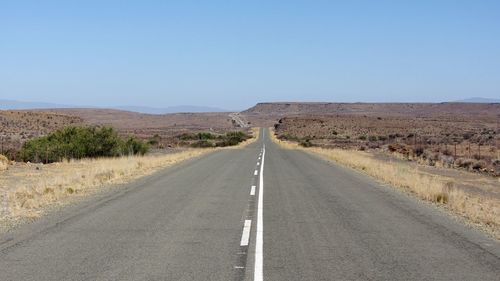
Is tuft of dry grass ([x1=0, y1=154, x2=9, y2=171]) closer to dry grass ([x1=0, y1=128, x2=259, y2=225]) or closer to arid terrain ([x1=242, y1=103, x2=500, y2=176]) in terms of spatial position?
dry grass ([x1=0, y1=128, x2=259, y2=225])

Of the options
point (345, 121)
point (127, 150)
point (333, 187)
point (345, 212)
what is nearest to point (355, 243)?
point (345, 212)

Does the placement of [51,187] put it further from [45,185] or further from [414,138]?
[414,138]

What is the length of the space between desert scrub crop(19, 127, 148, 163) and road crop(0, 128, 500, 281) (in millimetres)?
22273

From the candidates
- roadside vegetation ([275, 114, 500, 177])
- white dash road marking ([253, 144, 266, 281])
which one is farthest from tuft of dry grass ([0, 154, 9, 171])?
roadside vegetation ([275, 114, 500, 177])

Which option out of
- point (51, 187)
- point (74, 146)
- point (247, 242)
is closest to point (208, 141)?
point (74, 146)

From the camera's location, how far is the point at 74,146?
3638cm

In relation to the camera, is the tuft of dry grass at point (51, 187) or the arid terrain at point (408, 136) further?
the arid terrain at point (408, 136)

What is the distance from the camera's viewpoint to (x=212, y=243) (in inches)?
329

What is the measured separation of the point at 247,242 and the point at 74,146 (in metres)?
30.3

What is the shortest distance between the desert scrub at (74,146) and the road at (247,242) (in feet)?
73.1

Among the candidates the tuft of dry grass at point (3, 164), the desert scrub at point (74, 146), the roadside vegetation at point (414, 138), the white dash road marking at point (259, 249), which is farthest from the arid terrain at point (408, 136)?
the tuft of dry grass at point (3, 164)

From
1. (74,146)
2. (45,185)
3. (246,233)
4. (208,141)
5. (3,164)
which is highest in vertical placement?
(246,233)

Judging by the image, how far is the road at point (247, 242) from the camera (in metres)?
6.68

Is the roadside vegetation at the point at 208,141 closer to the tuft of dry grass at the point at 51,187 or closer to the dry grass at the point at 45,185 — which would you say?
the dry grass at the point at 45,185
